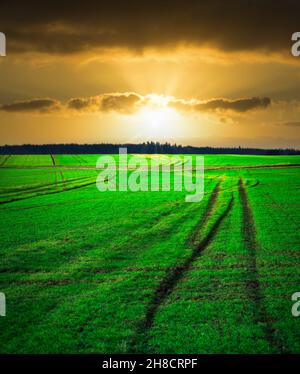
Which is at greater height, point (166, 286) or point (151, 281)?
point (151, 281)

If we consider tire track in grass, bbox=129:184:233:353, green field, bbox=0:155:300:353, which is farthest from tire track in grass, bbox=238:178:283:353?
tire track in grass, bbox=129:184:233:353

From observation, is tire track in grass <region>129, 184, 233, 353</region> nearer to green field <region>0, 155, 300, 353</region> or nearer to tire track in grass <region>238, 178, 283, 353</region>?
green field <region>0, 155, 300, 353</region>

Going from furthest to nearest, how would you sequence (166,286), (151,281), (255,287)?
(151,281), (166,286), (255,287)

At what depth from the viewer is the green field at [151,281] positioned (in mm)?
10758

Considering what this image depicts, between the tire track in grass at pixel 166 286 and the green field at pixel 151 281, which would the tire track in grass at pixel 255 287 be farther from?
the tire track in grass at pixel 166 286

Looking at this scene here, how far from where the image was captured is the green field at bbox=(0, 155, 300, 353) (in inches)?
424

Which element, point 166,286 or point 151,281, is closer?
point 166,286

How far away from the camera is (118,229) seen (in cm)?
2484

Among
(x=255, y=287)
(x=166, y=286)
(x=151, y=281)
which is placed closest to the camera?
(x=255, y=287)

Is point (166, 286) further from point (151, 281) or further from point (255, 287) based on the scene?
point (255, 287)

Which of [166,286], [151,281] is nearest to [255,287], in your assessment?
[166,286]

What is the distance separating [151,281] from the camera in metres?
15.0

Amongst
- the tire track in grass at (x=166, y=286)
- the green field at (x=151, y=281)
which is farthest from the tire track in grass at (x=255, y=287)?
the tire track in grass at (x=166, y=286)
